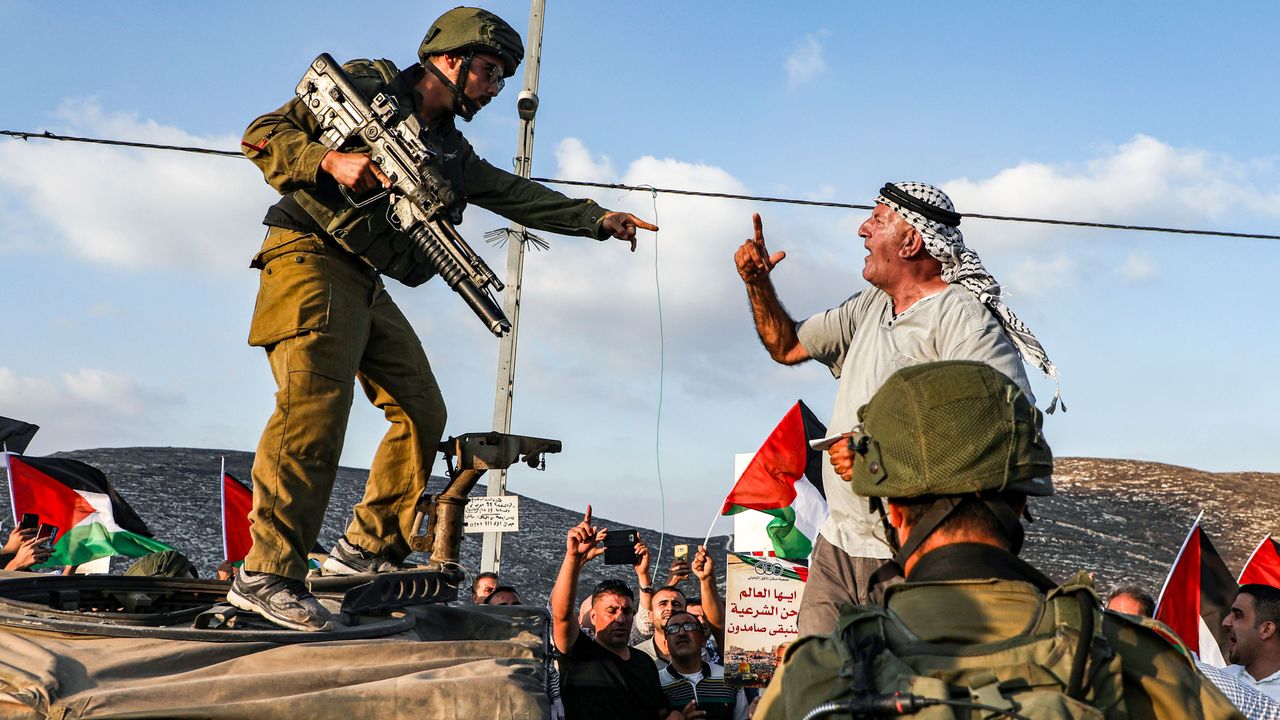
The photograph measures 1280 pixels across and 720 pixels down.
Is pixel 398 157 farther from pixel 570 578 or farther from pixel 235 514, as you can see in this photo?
pixel 235 514

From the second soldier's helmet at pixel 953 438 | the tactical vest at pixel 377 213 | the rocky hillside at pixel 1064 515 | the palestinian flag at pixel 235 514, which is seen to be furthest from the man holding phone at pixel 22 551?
the second soldier's helmet at pixel 953 438

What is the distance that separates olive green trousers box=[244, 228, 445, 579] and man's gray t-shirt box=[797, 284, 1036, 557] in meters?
1.84

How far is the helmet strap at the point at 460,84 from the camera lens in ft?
17.7

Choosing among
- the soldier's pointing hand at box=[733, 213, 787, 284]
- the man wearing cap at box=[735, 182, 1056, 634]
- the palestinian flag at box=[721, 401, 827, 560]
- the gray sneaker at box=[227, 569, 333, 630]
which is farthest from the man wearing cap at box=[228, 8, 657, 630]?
the palestinian flag at box=[721, 401, 827, 560]

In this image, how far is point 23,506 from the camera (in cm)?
1075

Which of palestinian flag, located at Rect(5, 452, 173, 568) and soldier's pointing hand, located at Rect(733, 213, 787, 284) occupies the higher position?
soldier's pointing hand, located at Rect(733, 213, 787, 284)

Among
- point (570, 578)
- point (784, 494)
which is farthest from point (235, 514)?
point (570, 578)

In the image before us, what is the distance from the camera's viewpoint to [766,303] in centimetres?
520

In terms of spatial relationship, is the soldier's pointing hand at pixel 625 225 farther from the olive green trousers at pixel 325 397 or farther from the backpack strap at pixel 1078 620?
the backpack strap at pixel 1078 620

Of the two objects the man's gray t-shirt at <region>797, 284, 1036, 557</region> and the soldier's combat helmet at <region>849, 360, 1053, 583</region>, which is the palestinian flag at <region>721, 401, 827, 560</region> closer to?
the man's gray t-shirt at <region>797, 284, 1036, 557</region>

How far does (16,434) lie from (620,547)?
24.2ft

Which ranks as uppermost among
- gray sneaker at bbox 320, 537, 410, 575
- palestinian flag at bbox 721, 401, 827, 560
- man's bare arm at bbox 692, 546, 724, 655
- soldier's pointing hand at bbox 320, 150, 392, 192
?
soldier's pointing hand at bbox 320, 150, 392, 192

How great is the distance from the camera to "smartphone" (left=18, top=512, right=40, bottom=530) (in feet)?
33.8

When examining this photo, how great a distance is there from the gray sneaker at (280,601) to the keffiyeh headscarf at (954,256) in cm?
252
